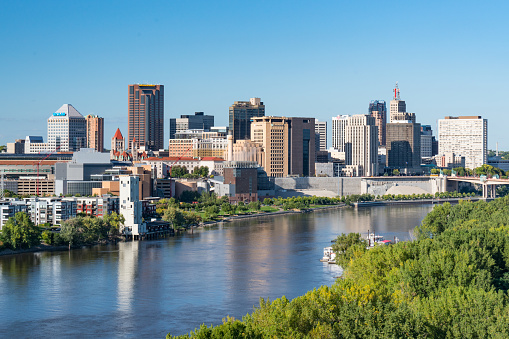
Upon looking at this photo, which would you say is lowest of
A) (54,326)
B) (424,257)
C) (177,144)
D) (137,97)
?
(54,326)

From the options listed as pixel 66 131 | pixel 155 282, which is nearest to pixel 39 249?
pixel 155 282

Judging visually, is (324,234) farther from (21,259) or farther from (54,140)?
(54,140)

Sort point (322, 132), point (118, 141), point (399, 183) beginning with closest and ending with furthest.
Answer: point (399, 183) → point (118, 141) → point (322, 132)

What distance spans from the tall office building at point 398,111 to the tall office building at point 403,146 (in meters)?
14.6

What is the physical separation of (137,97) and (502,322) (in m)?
103

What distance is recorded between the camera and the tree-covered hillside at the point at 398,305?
14945 millimetres

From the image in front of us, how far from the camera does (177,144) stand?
104812mm

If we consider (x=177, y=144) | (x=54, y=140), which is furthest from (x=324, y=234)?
(x=54, y=140)

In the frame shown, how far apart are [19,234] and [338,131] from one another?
9369 centimetres

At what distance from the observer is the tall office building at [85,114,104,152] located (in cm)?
11175

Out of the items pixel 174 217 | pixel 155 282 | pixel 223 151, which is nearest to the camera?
pixel 155 282

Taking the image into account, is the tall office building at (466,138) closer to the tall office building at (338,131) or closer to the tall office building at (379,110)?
the tall office building at (379,110)

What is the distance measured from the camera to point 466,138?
135000 mm

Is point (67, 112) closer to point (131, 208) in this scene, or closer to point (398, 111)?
point (398, 111)
